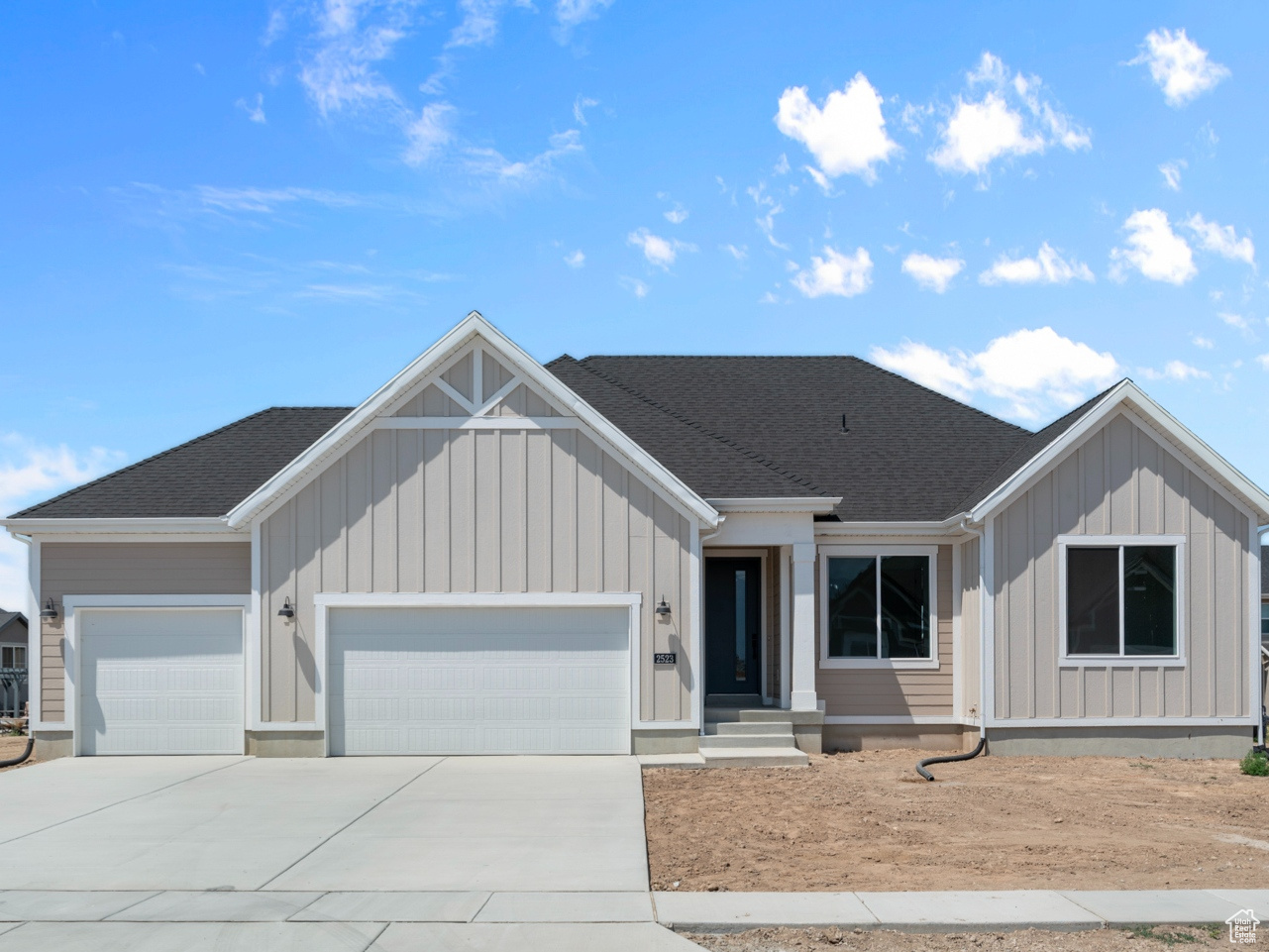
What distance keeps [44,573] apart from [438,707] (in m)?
5.82

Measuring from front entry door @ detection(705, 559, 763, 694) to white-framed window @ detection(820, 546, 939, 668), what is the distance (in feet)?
4.63

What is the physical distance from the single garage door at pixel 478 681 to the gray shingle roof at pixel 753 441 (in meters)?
2.57

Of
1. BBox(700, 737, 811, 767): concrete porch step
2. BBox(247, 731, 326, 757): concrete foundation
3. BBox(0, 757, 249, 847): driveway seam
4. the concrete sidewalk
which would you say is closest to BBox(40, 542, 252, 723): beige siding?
BBox(247, 731, 326, 757): concrete foundation

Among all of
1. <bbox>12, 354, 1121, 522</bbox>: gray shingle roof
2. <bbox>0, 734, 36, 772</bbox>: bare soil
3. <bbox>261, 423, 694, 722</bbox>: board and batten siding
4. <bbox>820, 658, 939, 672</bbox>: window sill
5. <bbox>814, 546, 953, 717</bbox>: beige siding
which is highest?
<bbox>12, 354, 1121, 522</bbox>: gray shingle roof

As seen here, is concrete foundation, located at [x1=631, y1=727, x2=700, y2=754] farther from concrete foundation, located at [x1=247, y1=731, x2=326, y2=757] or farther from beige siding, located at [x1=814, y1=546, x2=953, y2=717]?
concrete foundation, located at [x1=247, y1=731, x2=326, y2=757]

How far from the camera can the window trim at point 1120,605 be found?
604 inches

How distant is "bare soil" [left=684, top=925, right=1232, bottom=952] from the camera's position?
22.5ft

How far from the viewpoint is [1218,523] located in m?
15.6

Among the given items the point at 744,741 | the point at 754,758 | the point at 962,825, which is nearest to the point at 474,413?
the point at 744,741

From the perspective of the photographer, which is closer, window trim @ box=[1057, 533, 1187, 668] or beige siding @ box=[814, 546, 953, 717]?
window trim @ box=[1057, 533, 1187, 668]

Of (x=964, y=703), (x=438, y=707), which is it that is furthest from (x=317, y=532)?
(x=964, y=703)

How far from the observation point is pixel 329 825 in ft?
34.2

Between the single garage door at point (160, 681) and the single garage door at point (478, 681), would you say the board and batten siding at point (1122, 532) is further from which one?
the single garage door at point (160, 681)

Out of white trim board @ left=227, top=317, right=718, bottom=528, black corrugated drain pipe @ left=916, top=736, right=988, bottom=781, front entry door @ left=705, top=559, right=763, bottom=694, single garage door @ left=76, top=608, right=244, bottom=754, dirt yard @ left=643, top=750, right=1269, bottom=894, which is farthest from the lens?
front entry door @ left=705, top=559, right=763, bottom=694
